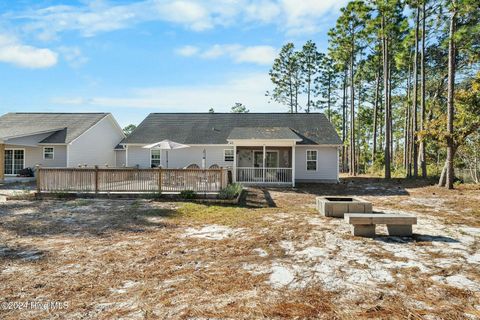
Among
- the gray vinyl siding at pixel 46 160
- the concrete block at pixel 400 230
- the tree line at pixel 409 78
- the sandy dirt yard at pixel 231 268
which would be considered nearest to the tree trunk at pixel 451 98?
the tree line at pixel 409 78

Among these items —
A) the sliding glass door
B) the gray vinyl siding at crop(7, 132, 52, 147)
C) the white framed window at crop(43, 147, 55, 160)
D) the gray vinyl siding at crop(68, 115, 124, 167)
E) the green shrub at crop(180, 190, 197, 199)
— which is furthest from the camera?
the gray vinyl siding at crop(68, 115, 124, 167)

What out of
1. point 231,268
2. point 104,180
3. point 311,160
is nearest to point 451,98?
point 311,160

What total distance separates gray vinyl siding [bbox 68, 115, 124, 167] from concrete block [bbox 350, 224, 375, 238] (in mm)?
19640

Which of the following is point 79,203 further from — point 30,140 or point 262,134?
point 30,140

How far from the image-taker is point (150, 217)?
8.32m

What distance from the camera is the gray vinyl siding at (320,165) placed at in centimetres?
1864

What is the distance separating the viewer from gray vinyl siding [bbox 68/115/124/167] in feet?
67.2

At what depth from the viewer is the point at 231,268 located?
450 centimetres

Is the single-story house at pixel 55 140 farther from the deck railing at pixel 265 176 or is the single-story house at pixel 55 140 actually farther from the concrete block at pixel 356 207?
the concrete block at pixel 356 207

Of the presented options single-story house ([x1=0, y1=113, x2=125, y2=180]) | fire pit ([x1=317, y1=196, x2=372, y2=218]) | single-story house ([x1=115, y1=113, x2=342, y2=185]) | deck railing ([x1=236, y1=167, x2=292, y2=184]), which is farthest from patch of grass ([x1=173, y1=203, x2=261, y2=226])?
single-story house ([x1=0, y1=113, x2=125, y2=180])

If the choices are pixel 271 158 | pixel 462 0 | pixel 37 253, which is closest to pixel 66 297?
pixel 37 253

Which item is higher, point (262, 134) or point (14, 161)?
point (262, 134)

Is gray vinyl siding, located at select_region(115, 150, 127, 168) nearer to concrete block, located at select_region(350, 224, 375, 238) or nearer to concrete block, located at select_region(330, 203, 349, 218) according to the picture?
concrete block, located at select_region(330, 203, 349, 218)

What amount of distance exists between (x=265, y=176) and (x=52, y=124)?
56.7 feet
